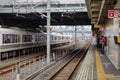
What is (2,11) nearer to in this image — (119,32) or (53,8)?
(53,8)

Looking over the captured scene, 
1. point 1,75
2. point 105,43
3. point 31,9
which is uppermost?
point 31,9

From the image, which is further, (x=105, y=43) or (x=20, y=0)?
(x=20, y=0)

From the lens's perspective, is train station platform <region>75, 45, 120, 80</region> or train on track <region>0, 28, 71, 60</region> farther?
train on track <region>0, 28, 71, 60</region>

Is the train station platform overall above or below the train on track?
below

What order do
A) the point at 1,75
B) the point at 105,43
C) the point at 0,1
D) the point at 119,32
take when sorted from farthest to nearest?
the point at 0,1, the point at 105,43, the point at 1,75, the point at 119,32

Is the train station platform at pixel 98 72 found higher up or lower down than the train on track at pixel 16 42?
lower down

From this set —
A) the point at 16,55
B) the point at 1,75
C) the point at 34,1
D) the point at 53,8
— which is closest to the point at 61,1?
the point at 53,8

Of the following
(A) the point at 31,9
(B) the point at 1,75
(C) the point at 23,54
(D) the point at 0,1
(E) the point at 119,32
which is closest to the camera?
(E) the point at 119,32

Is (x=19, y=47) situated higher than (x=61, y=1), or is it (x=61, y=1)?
(x=61, y=1)

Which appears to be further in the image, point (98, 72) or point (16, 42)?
point (16, 42)

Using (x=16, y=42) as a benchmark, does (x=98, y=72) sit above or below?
below

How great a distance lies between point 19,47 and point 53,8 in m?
6.19

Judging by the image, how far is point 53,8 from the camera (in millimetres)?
25922

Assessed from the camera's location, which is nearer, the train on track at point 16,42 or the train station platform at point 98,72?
the train station platform at point 98,72
